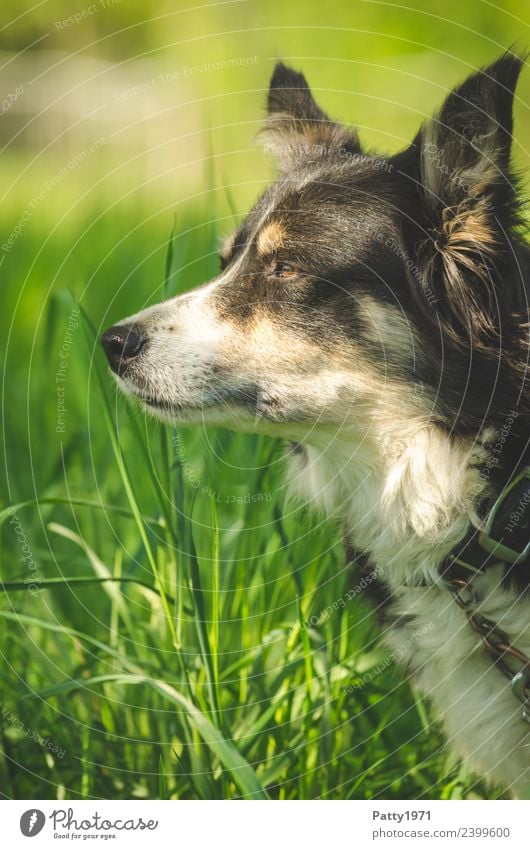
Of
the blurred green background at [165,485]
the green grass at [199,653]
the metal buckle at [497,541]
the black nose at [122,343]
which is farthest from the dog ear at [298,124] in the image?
the metal buckle at [497,541]

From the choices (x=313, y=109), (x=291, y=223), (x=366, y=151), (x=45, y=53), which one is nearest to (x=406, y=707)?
(x=291, y=223)

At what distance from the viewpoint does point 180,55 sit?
3740 mm

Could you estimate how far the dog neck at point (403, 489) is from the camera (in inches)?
89.8

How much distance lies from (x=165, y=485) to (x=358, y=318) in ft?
2.44

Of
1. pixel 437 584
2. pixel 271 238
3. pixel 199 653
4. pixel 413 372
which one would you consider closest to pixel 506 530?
pixel 437 584

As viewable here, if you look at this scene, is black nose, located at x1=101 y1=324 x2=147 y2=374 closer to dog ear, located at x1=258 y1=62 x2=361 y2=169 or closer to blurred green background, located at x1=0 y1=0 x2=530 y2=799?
blurred green background, located at x1=0 y1=0 x2=530 y2=799

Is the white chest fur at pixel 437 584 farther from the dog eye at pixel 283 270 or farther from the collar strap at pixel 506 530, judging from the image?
the dog eye at pixel 283 270

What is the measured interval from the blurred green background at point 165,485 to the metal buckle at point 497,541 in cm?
54

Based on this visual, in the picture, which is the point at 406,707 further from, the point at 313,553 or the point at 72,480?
the point at 72,480

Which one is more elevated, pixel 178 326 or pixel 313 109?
pixel 313 109

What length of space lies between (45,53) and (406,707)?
8.81 feet

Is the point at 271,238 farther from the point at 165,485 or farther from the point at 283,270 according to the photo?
the point at 165,485

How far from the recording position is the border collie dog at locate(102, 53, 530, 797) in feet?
7.16

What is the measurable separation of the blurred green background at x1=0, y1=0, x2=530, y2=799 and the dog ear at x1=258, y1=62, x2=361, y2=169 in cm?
20
